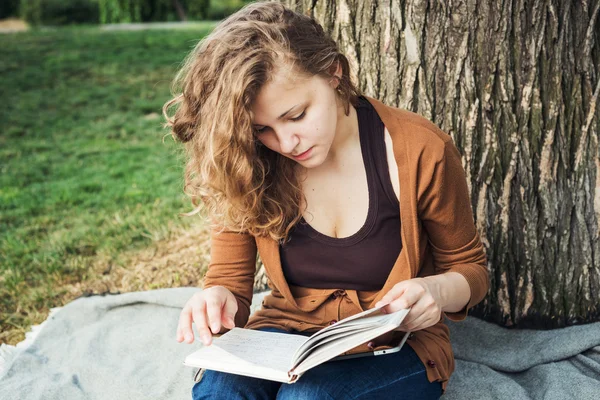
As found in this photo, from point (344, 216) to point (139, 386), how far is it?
3.49ft

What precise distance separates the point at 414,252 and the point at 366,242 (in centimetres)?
15

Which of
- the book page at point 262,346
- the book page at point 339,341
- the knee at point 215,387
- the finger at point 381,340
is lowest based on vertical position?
the knee at point 215,387

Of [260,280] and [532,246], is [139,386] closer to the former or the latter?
[260,280]

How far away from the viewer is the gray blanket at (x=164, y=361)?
2.27 meters

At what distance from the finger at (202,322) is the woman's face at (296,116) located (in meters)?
0.50

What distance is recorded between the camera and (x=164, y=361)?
103 inches

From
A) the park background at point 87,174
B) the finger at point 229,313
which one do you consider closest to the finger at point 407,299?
the finger at point 229,313

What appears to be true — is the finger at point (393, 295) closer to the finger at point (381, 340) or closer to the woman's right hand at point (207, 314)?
the finger at point (381, 340)

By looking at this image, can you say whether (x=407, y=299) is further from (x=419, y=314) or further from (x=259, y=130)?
(x=259, y=130)

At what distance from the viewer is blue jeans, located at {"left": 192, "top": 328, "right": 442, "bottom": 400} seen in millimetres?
1745

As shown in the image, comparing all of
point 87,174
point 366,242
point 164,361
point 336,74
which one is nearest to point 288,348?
point 366,242

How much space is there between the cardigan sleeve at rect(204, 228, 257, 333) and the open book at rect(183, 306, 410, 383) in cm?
31

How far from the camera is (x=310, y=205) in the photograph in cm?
209

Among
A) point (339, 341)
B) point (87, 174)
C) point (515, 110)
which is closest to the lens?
point (339, 341)
